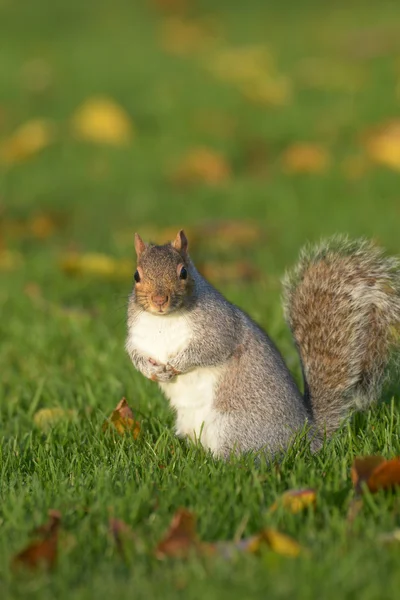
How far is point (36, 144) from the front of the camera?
Answer: 8.44 metres

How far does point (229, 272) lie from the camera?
5.45 meters

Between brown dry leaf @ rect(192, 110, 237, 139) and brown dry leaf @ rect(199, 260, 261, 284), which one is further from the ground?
brown dry leaf @ rect(192, 110, 237, 139)

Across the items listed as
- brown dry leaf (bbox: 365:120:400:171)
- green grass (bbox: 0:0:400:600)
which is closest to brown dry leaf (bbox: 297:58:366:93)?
green grass (bbox: 0:0:400:600)

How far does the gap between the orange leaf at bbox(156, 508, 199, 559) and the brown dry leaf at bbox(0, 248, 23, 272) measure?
353 cm

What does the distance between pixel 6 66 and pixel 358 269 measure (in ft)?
29.3

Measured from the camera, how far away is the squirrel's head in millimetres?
2896

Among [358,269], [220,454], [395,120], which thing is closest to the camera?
[220,454]

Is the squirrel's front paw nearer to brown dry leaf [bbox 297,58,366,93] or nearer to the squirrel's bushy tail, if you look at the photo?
the squirrel's bushy tail

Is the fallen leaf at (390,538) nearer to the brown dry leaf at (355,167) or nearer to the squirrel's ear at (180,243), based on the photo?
the squirrel's ear at (180,243)

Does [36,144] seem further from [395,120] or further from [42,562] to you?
[42,562]

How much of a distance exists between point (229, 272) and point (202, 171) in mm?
2619

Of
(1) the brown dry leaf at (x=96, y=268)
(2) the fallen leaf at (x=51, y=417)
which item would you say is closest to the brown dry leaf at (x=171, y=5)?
(1) the brown dry leaf at (x=96, y=268)

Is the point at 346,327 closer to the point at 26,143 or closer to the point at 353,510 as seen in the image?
the point at 353,510

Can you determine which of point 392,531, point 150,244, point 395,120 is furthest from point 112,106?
point 392,531
